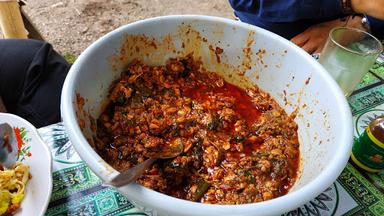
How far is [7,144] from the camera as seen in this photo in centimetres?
90

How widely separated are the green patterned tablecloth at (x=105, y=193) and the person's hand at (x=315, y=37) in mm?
636

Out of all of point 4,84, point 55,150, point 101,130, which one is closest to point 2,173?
point 55,150

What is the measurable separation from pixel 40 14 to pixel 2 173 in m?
2.32

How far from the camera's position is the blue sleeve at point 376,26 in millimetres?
1549

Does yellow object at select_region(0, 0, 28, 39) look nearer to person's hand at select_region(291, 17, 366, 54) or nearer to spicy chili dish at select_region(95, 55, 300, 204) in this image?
spicy chili dish at select_region(95, 55, 300, 204)

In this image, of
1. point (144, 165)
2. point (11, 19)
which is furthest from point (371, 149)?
point (11, 19)

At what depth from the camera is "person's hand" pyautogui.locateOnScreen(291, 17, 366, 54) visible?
1.49 m

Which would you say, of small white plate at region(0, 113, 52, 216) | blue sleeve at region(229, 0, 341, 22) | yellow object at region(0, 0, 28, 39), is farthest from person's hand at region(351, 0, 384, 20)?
yellow object at region(0, 0, 28, 39)

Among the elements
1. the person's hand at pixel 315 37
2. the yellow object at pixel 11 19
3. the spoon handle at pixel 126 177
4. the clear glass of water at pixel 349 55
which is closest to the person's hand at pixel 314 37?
the person's hand at pixel 315 37

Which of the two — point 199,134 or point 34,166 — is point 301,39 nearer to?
point 199,134

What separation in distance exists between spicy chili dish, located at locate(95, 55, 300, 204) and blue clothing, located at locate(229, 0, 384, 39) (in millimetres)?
488

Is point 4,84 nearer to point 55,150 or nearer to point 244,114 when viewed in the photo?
point 55,150

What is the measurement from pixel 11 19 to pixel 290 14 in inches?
55.8

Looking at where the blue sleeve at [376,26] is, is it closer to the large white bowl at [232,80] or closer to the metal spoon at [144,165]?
the large white bowl at [232,80]
